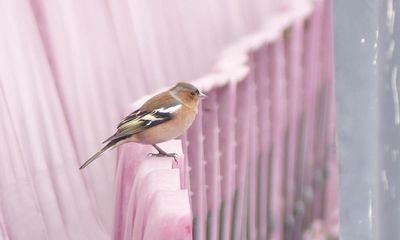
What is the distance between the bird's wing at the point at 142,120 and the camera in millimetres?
2191

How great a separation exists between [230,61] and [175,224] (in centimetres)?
180

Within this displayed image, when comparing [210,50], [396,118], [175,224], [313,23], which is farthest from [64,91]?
[396,118]

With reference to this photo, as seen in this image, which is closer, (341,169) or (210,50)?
(341,169)

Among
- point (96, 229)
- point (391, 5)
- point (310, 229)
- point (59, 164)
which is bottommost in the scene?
point (310, 229)

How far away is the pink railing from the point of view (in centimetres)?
274

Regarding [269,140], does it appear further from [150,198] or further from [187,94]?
[150,198]

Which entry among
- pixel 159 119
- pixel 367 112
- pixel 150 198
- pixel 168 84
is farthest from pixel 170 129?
pixel 367 112

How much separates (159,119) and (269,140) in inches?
43.4

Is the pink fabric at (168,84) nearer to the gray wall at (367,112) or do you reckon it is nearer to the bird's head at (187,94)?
the bird's head at (187,94)

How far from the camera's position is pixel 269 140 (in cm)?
336

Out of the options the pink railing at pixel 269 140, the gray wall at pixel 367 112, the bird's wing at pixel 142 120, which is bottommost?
the pink railing at pixel 269 140

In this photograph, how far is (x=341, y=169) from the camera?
1.06m

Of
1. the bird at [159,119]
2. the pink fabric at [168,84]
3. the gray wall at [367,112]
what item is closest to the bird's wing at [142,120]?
the bird at [159,119]

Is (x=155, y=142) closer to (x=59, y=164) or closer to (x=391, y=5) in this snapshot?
(x=59, y=164)
